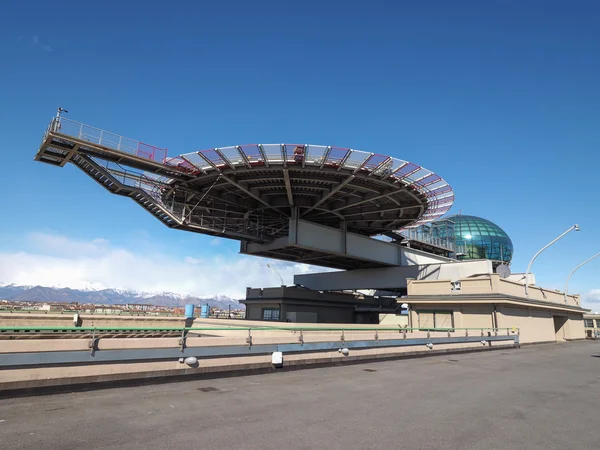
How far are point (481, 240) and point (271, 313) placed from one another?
5003 centimetres

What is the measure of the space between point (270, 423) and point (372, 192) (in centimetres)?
3130

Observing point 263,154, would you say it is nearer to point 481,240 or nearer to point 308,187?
point 308,187

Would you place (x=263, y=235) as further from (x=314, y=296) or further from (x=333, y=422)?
(x=333, y=422)

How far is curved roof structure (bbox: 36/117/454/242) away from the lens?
27828 mm

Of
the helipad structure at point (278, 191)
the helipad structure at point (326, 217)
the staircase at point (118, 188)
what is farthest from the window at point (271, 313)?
the staircase at point (118, 188)

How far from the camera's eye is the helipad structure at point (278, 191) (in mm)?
28078

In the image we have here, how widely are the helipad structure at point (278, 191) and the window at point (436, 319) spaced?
11109 millimetres

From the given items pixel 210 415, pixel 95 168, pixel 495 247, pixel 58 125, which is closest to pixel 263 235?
pixel 95 168

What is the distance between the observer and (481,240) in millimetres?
79000

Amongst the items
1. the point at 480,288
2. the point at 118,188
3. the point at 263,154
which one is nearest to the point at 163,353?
the point at 263,154

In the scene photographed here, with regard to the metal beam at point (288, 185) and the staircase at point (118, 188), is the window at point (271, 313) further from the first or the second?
the staircase at point (118, 188)

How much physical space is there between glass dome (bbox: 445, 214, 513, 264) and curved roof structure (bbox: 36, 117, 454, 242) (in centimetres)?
3889

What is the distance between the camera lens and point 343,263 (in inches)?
2099

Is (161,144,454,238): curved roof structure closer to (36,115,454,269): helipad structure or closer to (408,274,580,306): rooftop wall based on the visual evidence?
(36,115,454,269): helipad structure
